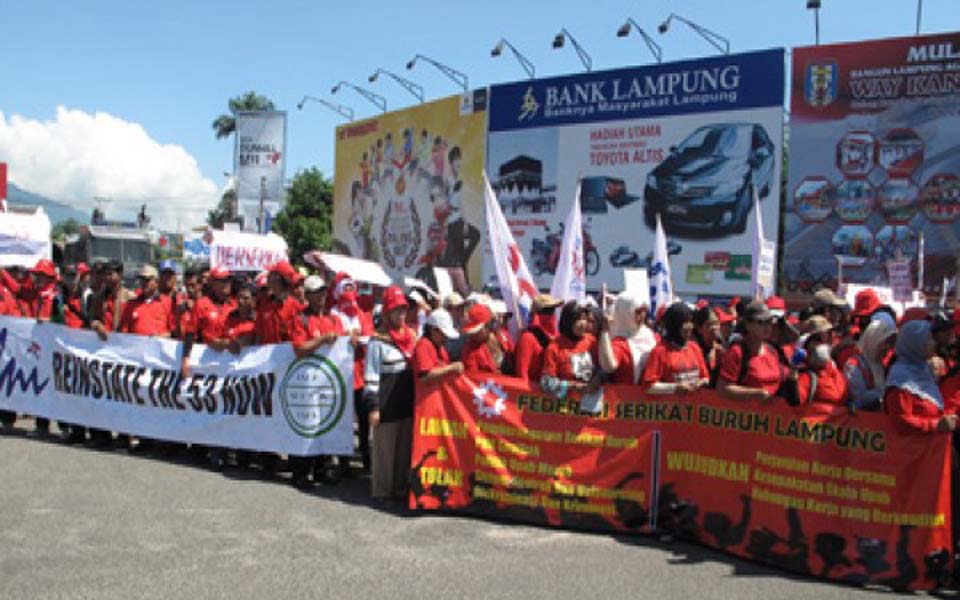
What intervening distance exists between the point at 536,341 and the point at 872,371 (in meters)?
2.39

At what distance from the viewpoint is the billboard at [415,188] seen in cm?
3081

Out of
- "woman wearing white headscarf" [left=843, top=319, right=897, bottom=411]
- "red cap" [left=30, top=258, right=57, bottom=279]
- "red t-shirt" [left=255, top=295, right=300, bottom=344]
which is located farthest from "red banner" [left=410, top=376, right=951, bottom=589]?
"red cap" [left=30, top=258, right=57, bottom=279]

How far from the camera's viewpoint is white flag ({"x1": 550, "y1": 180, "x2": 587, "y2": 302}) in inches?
324

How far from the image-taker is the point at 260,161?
107ft

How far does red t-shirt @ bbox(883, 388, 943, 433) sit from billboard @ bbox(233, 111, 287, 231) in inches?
1139

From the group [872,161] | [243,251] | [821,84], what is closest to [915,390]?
[243,251]

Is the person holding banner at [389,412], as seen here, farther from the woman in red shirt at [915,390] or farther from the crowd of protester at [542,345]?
the woman in red shirt at [915,390]

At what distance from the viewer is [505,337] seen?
7.80 meters

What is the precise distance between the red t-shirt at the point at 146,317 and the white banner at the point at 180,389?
250 millimetres

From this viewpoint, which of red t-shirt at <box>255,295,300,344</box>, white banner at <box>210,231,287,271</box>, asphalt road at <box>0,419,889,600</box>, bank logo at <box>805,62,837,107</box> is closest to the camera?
asphalt road at <box>0,419,889,600</box>

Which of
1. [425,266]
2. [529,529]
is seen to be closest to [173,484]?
[529,529]

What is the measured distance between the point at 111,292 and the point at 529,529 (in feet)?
18.9

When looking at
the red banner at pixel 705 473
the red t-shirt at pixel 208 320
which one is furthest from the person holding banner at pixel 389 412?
the red t-shirt at pixel 208 320

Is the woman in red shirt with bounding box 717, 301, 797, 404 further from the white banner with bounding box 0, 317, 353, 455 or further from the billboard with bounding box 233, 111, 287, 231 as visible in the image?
the billboard with bounding box 233, 111, 287, 231
